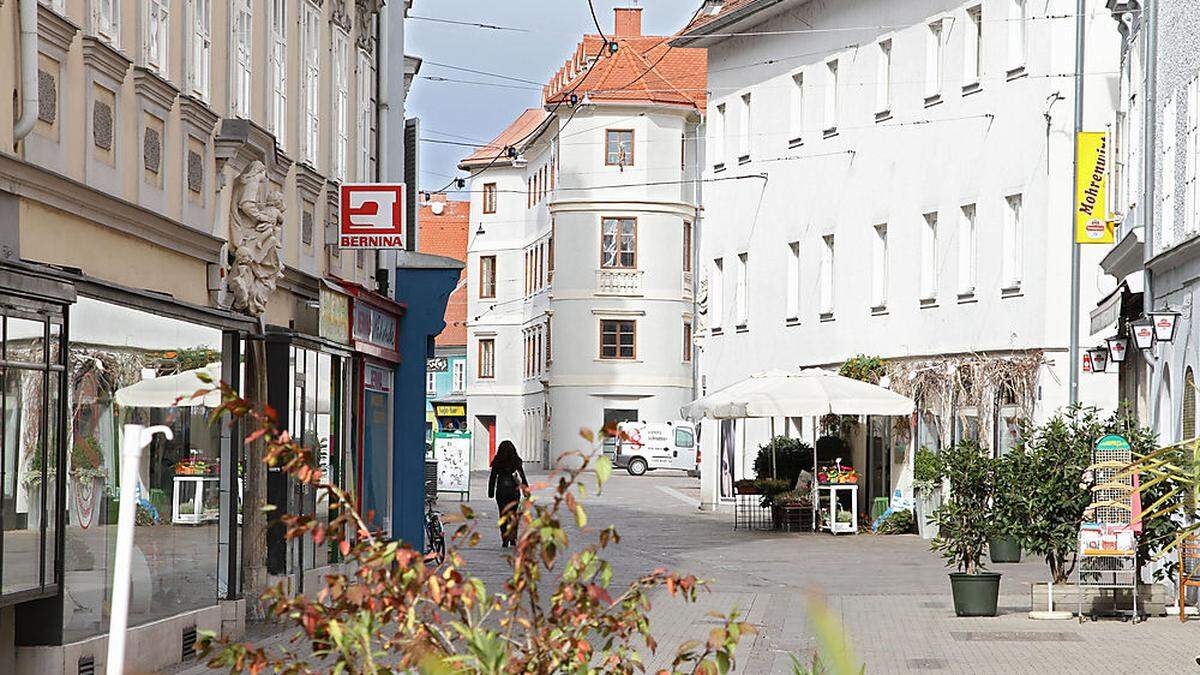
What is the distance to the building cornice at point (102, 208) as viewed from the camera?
10.5 metres

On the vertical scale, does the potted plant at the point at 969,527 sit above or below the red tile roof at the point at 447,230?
below

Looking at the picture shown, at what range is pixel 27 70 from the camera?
34.7 feet

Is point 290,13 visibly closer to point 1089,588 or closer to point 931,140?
point 1089,588

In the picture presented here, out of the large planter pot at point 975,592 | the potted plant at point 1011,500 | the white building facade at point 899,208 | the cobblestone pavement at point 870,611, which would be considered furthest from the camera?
the white building facade at point 899,208

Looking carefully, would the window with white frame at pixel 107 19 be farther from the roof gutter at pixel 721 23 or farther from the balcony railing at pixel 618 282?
the balcony railing at pixel 618 282

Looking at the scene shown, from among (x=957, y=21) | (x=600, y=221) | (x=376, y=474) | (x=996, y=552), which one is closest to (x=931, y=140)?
(x=957, y=21)

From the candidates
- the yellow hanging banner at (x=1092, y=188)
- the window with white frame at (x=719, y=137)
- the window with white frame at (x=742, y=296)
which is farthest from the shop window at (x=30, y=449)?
the window with white frame at (x=719, y=137)

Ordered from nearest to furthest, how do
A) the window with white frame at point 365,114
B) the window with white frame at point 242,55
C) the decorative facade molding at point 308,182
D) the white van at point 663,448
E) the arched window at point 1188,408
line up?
the window with white frame at point 242,55, the decorative facade molding at point 308,182, the arched window at point 1188,408, the window with white frame at point 365,114, the white van at point 663,448

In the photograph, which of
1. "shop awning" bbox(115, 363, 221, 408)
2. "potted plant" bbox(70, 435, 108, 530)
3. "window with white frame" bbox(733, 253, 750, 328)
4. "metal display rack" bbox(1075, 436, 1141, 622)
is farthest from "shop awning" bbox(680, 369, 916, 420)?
"potted plant" bbox(70, 435, 108, 530)

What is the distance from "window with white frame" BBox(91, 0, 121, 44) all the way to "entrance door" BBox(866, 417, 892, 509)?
2390 centimetres

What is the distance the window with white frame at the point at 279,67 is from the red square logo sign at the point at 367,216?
2.28 metres

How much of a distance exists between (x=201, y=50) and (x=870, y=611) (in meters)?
8.62

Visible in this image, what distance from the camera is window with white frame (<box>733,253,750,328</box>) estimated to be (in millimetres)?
42688

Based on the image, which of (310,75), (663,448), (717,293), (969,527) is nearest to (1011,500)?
(969,527)
